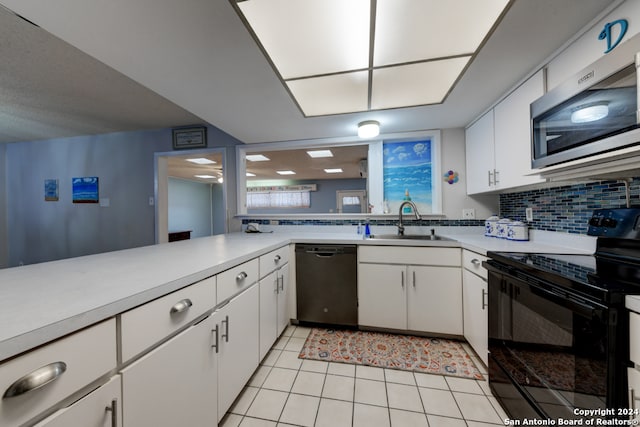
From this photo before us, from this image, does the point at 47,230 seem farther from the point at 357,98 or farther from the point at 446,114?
the point at 446,114

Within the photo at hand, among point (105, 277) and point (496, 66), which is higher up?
point (496, 66)

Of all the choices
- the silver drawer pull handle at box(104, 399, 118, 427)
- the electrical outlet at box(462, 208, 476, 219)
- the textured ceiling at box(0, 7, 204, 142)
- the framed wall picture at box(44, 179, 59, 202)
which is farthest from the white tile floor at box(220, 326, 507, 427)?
the framed wall picture at box(44, 179, 59, 202)

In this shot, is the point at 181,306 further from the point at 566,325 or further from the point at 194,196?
the point at 194,196

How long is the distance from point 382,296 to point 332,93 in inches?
67.5

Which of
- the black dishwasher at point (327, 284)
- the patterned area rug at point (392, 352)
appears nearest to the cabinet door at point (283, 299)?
the black dishwasher at point (327, 284)

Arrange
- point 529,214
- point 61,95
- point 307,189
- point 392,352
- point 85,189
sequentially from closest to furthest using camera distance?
1. point 392,352
2. point 529,214
3. point 61,95
4. point 85,189
5. point 307,189

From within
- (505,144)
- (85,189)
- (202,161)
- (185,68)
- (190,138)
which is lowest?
(85,189)

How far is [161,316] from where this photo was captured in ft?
2.79

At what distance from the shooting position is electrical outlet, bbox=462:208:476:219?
2508 millimetres

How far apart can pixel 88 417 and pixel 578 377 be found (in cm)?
152

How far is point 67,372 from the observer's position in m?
0.57

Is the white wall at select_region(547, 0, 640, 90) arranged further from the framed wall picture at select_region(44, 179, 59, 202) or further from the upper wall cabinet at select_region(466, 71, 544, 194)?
the framed wall picture at select_region(44, 179, 59, 202)

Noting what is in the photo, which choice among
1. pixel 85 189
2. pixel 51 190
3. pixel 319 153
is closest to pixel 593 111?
pixel 319 153

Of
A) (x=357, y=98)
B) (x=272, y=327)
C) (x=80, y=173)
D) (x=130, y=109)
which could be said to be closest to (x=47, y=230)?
(x=80, y=173)
